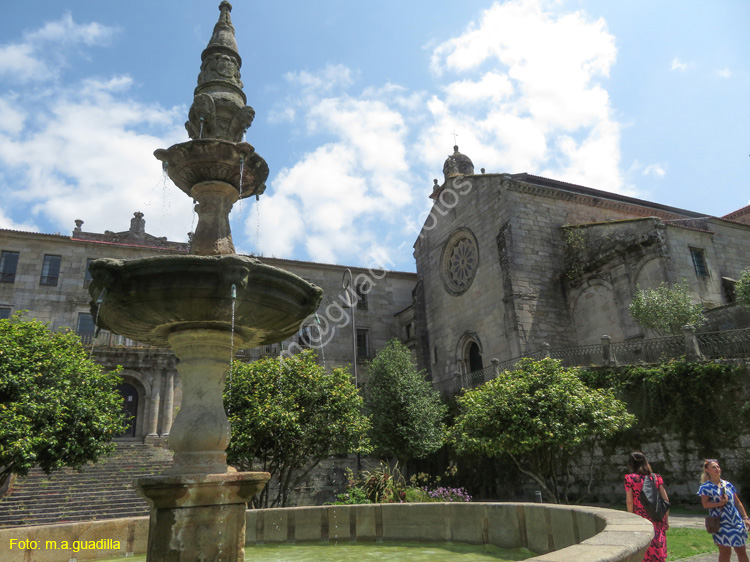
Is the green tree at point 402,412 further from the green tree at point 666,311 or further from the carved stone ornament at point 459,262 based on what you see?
the green tree at point 666,311

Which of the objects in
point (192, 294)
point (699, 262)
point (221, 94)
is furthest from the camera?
point (699, 262)

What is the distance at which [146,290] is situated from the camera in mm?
5031

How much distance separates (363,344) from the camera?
3300cm

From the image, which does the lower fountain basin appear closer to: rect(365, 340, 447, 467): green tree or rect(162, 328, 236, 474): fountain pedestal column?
rect(162, 328, 236, 474): fountain pedestal column

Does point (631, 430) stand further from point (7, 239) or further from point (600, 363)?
point (7, 239)

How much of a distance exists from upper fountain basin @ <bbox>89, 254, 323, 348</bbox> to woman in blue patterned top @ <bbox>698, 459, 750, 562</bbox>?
476 cm

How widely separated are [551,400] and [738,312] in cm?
985

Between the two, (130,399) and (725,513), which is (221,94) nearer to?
A: (725,513)

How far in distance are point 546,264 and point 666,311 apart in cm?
700

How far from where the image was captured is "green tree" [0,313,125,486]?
11516 millimetres

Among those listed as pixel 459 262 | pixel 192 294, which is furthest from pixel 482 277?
pixel 192 294

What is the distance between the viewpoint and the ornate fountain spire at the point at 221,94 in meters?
6.99

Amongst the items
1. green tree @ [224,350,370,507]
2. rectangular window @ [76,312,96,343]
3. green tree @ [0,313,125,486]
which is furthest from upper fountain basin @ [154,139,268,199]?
rectangular window @ [76,312,96,343]

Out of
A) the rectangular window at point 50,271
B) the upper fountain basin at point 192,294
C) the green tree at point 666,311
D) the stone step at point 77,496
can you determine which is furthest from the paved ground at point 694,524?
the rectangular window at point 50,271
